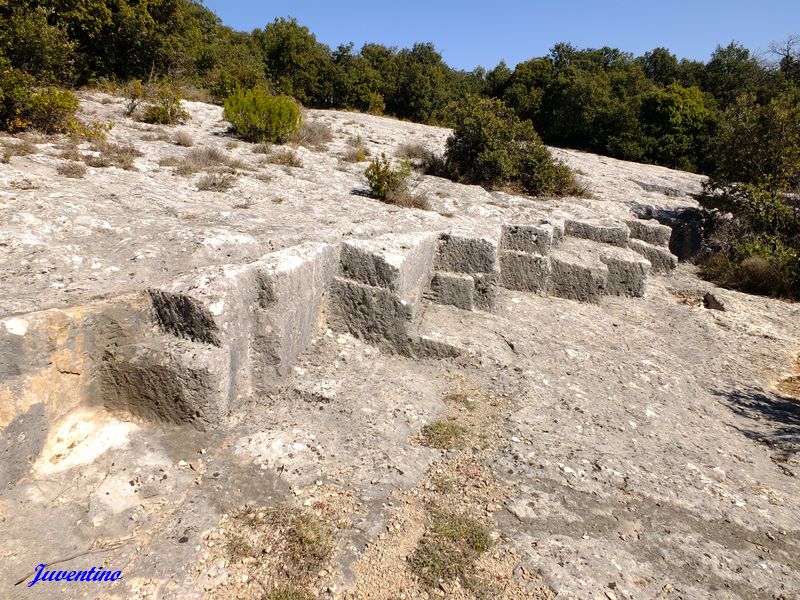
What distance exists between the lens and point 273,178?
7.19 m

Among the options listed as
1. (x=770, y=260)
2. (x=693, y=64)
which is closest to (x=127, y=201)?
(x=770, y=260)

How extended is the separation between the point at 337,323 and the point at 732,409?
3.75 meters

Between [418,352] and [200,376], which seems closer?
[200,376]

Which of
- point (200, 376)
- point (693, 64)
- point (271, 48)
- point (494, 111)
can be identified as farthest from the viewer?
point (693, 64)

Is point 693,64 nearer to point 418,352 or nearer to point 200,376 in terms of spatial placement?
point 418,352

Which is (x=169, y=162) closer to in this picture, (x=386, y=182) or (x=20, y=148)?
(x=20, y=148)

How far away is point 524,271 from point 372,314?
263 centimetres

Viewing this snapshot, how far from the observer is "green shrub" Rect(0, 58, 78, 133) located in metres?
6.54

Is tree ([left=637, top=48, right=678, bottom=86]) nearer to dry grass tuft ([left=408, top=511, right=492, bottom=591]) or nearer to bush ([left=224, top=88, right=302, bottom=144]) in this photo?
bush ([left=224, top=88, right=302, bottom=144])

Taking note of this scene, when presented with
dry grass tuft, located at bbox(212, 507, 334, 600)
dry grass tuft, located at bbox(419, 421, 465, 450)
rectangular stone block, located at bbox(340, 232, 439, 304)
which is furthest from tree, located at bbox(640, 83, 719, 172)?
dry grass tuft, located at bbox(212, 507, 334, 600)

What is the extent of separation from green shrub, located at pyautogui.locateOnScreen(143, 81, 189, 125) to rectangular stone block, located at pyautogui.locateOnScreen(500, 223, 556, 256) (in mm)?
6608

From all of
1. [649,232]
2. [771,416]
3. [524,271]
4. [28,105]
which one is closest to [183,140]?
[28,105]

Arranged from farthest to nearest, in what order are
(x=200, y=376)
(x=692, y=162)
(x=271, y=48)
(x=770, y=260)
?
1. (x=271, y=48)
2. (x=692, y=162)
3. (x=770, y=260)
4. (x=200, y=376)

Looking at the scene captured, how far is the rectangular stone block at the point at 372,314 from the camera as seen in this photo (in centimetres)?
461
